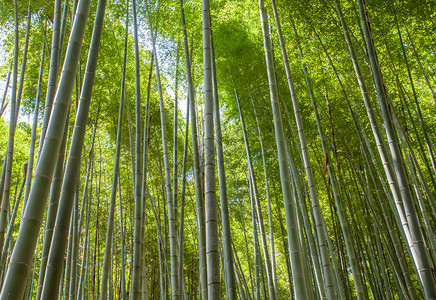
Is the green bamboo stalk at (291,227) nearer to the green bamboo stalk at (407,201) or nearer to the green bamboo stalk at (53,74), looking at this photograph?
the green bamboo stalk at (407,201)

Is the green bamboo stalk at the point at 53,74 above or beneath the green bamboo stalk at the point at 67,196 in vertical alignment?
above

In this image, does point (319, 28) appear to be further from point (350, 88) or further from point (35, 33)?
point (35, 33)

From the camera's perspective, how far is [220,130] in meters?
2.95

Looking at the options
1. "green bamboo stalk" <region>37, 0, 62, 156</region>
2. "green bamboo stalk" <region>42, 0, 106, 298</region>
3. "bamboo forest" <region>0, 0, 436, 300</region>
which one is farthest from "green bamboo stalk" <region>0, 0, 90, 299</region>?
"green bamboo stalk" <region>37, 0, 62, 156</region>

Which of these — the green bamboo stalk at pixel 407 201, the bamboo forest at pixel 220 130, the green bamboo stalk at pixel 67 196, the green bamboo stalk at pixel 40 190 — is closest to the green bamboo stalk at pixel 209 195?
the bamboo forest at pixel 220 130

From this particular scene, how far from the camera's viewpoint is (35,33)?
483 cm

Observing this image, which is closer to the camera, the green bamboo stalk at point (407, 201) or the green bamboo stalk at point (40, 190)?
the green bamboo stalk at point (40, 190)

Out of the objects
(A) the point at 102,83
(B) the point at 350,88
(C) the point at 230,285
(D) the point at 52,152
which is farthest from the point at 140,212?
(B) the point at 350,88

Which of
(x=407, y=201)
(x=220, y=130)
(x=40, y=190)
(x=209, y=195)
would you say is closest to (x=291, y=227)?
(x=209, y=195)

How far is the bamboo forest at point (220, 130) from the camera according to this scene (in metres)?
2.00

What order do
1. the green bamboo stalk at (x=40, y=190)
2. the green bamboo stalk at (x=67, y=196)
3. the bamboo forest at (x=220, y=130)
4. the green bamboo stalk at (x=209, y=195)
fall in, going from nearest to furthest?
1. the green bamboo stalk at (x=40, y=190)
2. the green bamboo stalk at (x=67, y=196)
3. the green bamboo stalk at (x=209, y=195)
4. the bamboo forest at (x=220, y=130)

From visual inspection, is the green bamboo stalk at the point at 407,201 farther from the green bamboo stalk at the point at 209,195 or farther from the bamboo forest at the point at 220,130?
the green bamboo stalk at the point at 209,195

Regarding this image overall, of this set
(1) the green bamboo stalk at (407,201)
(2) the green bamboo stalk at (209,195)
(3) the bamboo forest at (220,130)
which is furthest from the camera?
(1) the green bamboo stalk at (407,201)

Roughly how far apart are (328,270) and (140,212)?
1736mm
